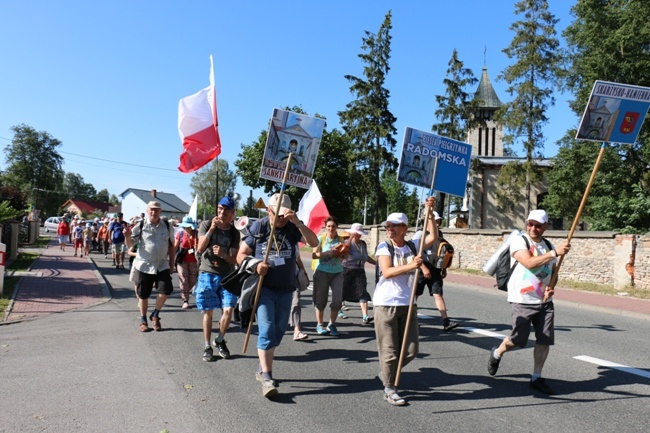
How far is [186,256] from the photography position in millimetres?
10070

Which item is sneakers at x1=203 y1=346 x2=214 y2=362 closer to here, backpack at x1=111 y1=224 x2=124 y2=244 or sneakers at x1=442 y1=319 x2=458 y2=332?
sneakers at x1=442 y1=319 x2=458 y2=332

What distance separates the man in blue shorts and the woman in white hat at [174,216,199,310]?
11.4 feet

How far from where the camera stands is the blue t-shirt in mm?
5211

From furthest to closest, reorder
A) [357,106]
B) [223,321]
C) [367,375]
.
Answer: [357,106] < [223,321] < [367,375]

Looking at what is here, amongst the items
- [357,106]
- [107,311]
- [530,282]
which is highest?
[357,106]

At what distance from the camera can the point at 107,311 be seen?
31.5ft

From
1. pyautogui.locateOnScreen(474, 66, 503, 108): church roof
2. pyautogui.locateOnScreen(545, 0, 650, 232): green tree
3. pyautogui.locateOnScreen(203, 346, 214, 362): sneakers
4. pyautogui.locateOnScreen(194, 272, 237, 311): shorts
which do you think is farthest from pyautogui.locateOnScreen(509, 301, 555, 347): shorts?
pyautogui.locateOnScreen(474, 66, 503, 108): church roof

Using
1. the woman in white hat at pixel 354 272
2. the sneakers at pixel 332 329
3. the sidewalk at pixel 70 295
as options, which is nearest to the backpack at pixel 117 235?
the sidewalk at pixel 70 295

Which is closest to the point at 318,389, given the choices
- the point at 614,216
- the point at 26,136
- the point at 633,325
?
the point at 633,325

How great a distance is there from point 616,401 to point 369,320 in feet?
14.7

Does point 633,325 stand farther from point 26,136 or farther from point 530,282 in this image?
point 26,136

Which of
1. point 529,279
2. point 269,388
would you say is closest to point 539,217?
point 529,279

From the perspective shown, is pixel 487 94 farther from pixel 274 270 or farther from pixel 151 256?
pixel 274 270

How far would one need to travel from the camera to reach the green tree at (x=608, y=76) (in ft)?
89.7
